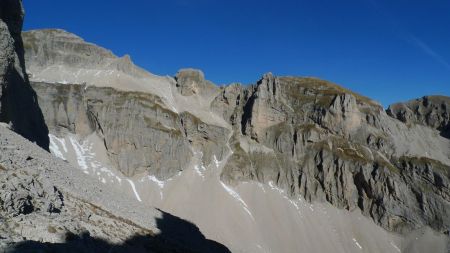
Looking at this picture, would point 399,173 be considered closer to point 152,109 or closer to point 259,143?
point 259,143

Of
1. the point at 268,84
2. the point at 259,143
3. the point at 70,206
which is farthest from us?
the point at 268,84

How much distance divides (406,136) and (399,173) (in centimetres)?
1904

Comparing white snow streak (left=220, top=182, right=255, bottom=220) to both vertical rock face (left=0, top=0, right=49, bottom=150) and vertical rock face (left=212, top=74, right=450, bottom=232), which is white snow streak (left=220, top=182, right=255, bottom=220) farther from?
vertical rock face (left=0, top=0, right=49, bottom=150)

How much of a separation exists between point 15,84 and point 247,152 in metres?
83.3

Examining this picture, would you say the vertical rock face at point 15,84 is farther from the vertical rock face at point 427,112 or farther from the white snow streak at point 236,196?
the vertical rock face at point 427,112

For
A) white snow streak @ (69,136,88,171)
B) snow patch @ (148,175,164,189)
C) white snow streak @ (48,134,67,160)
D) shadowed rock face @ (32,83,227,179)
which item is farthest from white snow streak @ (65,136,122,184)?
snow patch @ (148,175,164,189)

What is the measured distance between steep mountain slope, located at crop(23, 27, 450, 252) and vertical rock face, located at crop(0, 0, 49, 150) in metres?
50.6

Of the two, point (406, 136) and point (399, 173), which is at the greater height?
point (406, 136)

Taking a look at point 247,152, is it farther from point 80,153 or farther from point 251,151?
point 80,153

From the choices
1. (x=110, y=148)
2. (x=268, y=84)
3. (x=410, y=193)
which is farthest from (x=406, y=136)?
(x=110, y=148)

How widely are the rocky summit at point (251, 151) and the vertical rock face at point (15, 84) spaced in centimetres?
4117

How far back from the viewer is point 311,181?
12888cm

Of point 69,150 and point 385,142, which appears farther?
point 385,142

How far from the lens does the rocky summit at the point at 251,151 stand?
371 feet
